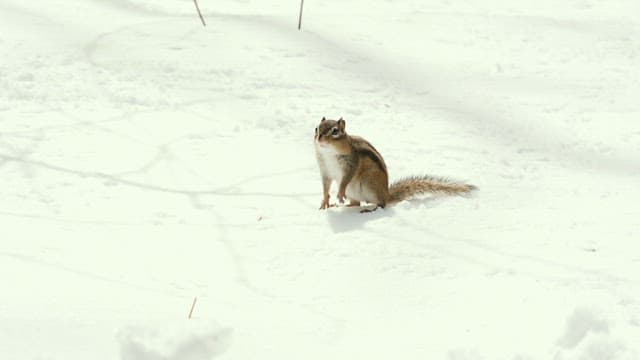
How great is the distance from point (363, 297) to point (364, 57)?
3.51 m

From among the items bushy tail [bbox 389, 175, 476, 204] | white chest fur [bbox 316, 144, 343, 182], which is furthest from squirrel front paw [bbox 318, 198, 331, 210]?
bushy tail [bbox 389, 175, 476, 204]

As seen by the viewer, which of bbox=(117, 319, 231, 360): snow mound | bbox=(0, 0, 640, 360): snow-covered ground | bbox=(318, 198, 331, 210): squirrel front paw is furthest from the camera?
bbox=(318, 198, 331, 210): squirrel front paw

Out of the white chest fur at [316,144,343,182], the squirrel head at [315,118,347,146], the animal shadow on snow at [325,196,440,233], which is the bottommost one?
the animal shadow on snow at [325,196,440,233]

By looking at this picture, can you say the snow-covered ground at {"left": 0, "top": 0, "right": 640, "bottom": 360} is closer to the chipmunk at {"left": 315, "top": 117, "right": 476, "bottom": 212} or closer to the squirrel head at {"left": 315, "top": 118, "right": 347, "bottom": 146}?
the chipmunk at {"left": 315, "top": 117, "right": 476, "bottom": 212}

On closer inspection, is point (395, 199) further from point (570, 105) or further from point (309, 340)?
point (570, 105)

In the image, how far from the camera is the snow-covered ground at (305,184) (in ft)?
8.98

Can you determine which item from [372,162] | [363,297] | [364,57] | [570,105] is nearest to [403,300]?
[363,297]

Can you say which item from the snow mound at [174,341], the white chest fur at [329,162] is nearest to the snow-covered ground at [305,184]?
the snow mound at [174,341]

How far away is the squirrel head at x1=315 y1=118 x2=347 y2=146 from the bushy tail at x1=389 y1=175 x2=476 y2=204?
0.43 m

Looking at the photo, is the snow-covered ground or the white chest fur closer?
the snow-covered ground

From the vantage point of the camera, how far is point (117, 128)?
474 cm

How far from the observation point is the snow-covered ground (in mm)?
2736

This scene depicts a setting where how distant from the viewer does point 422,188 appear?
392cm

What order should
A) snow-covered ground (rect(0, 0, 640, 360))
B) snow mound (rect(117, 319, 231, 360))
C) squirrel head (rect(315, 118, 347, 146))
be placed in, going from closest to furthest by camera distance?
snow mound (rect(117, 319, 231, 360)) → snow-covered ground (rect(0, 0, 640, 360)) → squirrel head (rect(315, 118, 347, 146))
